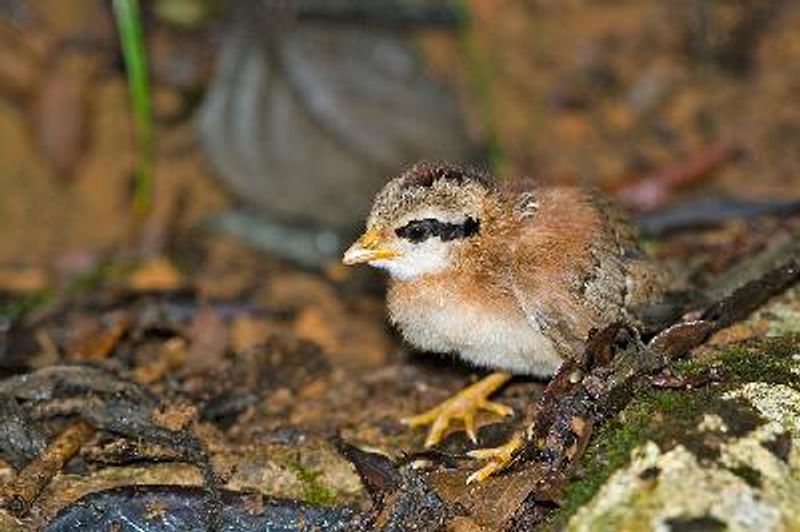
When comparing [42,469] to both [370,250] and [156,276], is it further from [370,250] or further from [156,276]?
[156,276]

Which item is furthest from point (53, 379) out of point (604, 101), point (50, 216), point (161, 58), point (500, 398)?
point (604, 101)

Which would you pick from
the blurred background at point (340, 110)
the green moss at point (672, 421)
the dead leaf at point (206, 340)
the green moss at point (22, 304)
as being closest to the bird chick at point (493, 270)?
the green moss at point (672, 421)

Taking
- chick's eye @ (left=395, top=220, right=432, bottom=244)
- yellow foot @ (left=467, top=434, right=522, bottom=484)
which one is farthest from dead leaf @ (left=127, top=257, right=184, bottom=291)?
yellow foot @ (left=467, top=434, right=522, bottom=484)

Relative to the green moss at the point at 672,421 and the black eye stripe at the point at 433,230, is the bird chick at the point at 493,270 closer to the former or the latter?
the black eye stripe at the point at 433,230

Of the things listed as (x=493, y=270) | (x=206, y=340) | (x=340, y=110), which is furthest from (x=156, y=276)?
(x=493, y=270)

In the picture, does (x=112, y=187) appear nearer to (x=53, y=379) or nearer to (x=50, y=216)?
(x=50, y=216)

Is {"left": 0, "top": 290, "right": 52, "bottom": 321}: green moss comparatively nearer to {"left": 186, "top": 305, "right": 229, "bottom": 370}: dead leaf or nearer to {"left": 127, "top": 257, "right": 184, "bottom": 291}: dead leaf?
{"left": 127, "top": 257, "right": 184, "bottom": 291}: dead leaf
